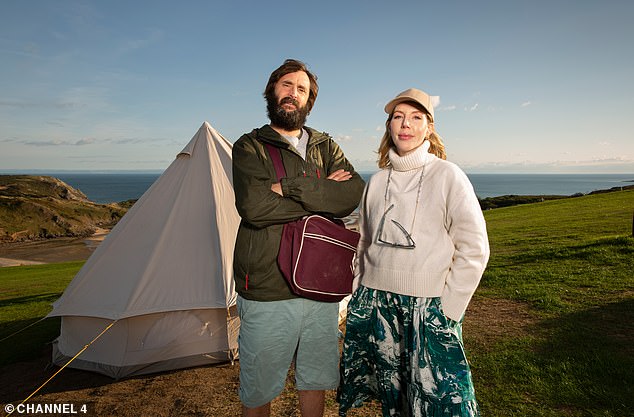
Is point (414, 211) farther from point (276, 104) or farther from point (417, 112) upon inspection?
point (276, 104)

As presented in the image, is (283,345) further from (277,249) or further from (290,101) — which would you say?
(290,101)

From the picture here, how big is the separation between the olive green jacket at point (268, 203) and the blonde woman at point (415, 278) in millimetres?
388

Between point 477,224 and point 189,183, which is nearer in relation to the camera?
point 477,224

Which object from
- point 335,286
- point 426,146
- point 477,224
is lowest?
point 335,286

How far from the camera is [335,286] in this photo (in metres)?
2.59

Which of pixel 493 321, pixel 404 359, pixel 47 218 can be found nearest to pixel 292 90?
pixel 404 359

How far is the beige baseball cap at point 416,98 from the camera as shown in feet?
8.14

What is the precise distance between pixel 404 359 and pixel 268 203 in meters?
1.36

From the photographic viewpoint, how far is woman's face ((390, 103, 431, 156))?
255 centimetres

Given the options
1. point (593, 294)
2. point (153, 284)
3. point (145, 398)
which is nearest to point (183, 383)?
point (145, 398)

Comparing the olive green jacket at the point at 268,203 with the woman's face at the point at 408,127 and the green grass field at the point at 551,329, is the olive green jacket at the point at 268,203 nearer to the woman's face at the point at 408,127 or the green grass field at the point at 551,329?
the woman's face at the point at 408,127

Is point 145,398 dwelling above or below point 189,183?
below

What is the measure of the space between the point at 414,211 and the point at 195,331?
11.4 feet

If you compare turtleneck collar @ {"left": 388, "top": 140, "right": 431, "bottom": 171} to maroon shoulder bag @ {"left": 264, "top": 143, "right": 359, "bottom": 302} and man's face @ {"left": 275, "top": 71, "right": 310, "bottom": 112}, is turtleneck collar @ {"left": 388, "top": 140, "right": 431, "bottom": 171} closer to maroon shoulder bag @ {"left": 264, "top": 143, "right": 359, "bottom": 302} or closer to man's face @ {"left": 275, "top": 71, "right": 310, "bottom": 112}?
maroon shoulder bag @ {"left": 264, "top": 143, "right": 359, "bottom": 302}
